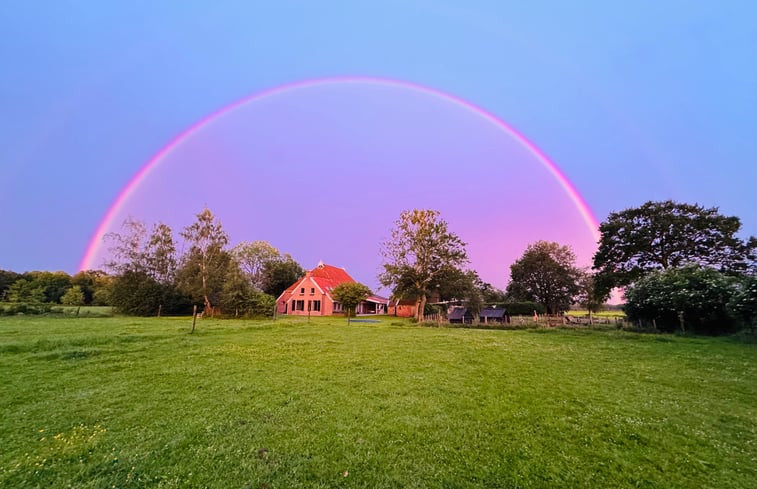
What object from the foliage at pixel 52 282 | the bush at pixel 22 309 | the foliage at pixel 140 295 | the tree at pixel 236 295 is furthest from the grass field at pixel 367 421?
the foliage at pixel 52 282

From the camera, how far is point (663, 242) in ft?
113

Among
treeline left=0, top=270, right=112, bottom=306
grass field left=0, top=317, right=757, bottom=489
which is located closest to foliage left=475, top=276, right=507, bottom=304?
grass field left=0, top=317, right=757, bottom=489

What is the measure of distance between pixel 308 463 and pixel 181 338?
45.6ft

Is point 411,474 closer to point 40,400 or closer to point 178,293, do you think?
Answer: point 40,400

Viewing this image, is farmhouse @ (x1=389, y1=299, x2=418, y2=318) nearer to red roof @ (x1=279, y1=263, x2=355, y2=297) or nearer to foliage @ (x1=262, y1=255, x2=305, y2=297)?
red roof @ (x1=279, y1=263, x2=355, y2=297)

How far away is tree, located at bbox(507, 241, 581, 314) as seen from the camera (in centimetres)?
5747

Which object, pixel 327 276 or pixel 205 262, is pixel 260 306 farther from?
pixel 327 276

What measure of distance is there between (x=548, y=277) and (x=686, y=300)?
127 feet

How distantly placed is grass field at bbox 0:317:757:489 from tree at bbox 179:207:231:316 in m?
30.6

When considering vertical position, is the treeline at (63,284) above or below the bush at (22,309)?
above

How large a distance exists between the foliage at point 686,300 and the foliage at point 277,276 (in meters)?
53.2

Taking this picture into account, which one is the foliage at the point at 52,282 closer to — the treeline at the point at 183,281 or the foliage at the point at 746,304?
the treeline at the point at 183,281

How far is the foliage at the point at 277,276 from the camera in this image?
60.5m

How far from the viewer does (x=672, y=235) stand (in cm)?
3369
